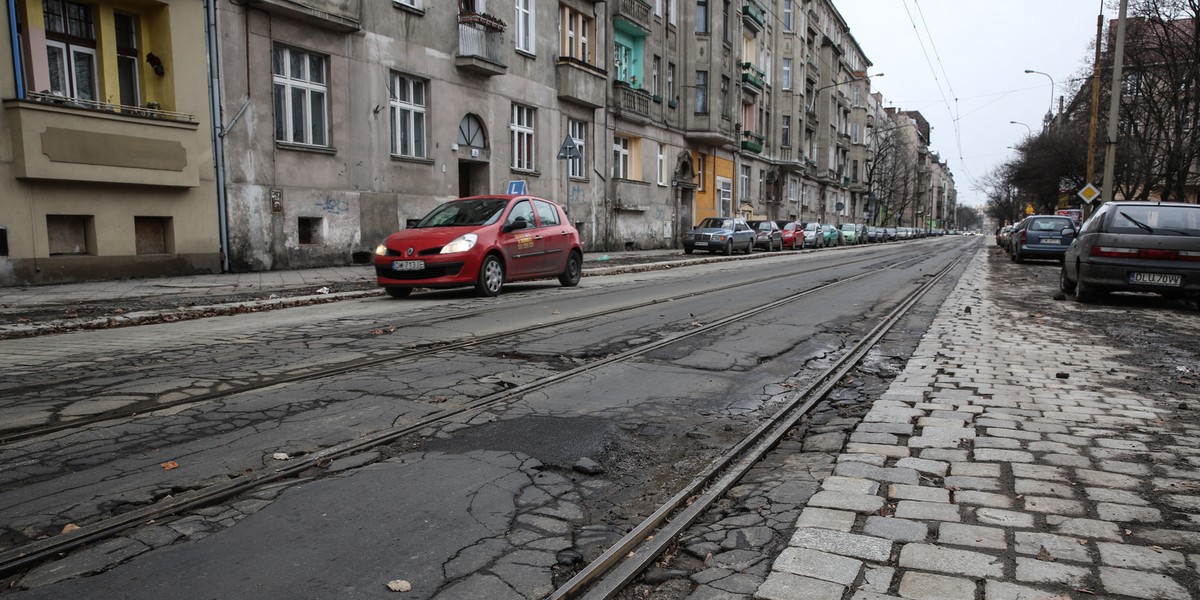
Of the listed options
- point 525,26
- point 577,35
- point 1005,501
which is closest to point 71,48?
point 525,26

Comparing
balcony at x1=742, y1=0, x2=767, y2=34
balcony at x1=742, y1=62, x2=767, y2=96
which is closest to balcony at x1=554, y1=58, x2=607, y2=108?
balcony at x1=742, y1=62, x2=767, y2=96

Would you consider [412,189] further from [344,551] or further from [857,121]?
[857,121]

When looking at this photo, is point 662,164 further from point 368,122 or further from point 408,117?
point 368,122

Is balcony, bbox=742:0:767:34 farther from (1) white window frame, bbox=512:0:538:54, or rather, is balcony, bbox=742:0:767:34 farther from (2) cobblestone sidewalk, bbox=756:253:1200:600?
(2) cobblestone sidewalk, bbox=756:253:1200:600

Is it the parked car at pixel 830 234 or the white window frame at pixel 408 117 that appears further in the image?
the parked car at pixel 830 234

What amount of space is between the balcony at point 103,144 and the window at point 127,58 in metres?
0.74

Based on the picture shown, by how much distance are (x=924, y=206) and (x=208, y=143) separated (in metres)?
Answer: 146

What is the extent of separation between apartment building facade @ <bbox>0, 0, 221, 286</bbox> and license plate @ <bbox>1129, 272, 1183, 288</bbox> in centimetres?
1647

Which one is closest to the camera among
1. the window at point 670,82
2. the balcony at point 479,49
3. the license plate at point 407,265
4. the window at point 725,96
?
the license plate at point 407,265

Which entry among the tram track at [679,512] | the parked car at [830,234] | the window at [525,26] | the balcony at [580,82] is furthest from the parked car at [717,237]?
the tram track at [679,512]

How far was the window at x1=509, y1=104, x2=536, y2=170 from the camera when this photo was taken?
977 inches

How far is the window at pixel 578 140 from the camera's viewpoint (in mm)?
28109

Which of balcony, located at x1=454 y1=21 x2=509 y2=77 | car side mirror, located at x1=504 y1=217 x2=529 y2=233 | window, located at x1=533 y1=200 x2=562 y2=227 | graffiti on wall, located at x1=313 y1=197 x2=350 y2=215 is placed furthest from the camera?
balcony, located at x1=454 y1=21 x2=509 y2=77

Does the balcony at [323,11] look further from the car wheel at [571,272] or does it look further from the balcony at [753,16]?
the balcony at [753,16]
